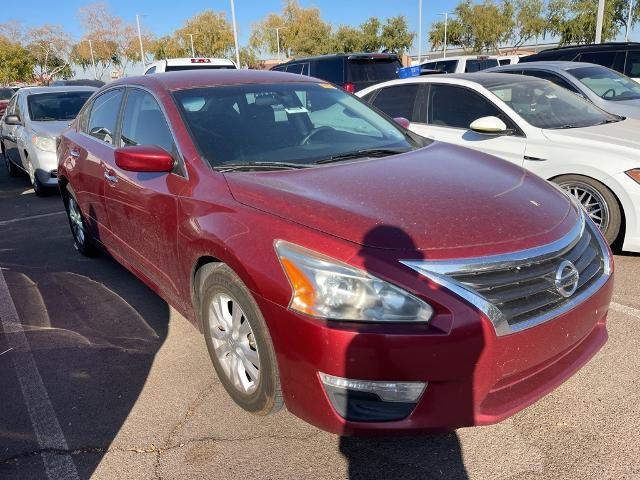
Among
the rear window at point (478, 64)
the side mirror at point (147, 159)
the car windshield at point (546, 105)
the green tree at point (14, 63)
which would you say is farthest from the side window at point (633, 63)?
the green tree at point (14, 63)

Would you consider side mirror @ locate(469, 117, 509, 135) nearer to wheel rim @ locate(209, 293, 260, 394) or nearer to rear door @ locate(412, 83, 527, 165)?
rear door @ locate(412, 83, 527, 165)

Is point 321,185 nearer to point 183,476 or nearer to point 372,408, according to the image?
point 372,408

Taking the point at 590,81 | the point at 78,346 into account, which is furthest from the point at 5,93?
the point at 78,346

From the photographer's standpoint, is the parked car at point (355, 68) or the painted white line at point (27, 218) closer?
the painted white line at point (27, 218)

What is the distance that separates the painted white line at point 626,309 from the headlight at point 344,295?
2288mm

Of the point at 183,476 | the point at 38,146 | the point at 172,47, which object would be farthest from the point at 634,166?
the point at 172,47

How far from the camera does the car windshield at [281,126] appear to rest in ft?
10.2

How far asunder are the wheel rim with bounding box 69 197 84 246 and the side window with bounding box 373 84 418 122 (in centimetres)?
347

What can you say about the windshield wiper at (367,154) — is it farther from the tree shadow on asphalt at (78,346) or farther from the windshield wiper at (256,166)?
the tree shadow on asphalt at (78,346)

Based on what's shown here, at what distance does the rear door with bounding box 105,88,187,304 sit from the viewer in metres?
3.08

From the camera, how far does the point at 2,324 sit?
396 cm

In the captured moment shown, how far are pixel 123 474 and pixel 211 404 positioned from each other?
573 mm

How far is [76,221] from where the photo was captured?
5.23 metres

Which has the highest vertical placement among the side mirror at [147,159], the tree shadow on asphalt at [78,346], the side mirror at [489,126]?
the side mirror at [147,159]
